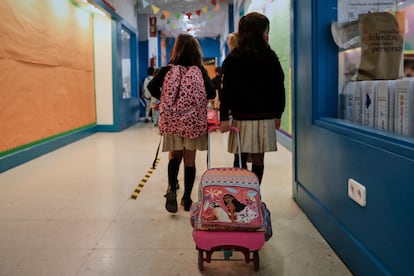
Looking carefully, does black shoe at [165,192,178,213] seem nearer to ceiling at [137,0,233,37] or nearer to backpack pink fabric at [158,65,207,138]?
backpack pink fabric at [158,65,207,138]

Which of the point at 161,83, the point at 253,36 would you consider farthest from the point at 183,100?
the point at 253,36

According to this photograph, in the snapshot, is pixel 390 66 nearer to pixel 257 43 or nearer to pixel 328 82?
pixel 328 82

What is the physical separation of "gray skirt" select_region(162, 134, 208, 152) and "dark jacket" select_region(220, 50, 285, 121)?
0.38 m

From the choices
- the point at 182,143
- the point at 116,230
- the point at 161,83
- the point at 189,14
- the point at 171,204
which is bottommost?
the point at 116,230

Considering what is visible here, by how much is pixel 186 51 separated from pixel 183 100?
0.39 meters

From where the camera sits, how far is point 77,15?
7.56 meters

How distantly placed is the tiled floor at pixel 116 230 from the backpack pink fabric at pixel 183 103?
2.16 feet

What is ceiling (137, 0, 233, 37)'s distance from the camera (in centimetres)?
1115

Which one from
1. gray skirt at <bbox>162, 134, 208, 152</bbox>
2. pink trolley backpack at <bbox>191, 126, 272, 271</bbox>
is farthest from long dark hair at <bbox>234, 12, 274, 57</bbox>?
pink trolley backpack at <bbox>191, 126, 272, 271</bbox>

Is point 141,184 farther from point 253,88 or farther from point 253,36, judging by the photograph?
point 253,36

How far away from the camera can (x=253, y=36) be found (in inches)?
102

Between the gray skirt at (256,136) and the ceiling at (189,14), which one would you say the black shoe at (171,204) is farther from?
the ceiling at (189,14)

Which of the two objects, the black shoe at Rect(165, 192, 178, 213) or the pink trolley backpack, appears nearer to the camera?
the pink trolley backpack

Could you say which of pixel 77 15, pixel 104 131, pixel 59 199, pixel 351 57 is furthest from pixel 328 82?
pixel 104 131
